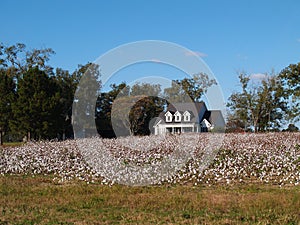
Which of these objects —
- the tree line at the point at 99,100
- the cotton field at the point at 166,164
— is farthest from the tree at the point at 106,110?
the cotton field at the point at 166,164

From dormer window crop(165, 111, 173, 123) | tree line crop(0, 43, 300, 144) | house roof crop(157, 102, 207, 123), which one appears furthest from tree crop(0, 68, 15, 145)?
dormer window crop(165, 111, 173, 123)

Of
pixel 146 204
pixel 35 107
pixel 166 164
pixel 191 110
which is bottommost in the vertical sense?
pixel 146 204

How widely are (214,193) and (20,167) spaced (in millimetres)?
8777

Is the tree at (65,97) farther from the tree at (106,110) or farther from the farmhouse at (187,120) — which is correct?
the farmhouse at (187,120)

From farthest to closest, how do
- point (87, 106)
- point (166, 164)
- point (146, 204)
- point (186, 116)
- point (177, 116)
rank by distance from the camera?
point (177, 116) < point (186, 116) < point (87, 106) < point (166, 164) < point (146, 204)

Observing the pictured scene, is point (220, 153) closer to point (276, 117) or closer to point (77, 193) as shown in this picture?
point (77, 193)

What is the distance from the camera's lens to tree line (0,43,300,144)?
38062 millimetres

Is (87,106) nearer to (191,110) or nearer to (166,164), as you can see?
(191,110)

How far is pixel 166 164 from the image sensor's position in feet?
50.6

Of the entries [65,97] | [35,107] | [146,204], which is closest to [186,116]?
[35,107]

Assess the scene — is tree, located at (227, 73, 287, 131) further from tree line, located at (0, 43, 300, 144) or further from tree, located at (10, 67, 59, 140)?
tree, located at (10, 67, 59, 140)

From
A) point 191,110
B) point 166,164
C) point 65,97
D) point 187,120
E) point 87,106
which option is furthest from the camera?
point 65,97

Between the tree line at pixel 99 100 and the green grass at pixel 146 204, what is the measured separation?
17.9 meters

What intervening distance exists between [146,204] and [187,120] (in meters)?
35.6
